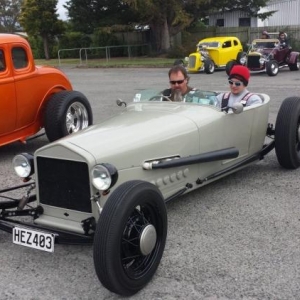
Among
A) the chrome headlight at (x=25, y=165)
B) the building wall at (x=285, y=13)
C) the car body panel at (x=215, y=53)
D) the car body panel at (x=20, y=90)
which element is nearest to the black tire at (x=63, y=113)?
the car body panel at (x=20, y=90)

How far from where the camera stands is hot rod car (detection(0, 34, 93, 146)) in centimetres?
694

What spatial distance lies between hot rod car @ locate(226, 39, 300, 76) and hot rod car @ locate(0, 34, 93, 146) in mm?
11608

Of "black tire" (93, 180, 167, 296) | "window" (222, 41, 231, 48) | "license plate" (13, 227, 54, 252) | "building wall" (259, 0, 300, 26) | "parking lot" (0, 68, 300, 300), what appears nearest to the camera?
"black tire" (93, 180, 167, 296)

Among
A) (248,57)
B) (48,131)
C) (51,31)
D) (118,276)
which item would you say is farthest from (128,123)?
(51,31)

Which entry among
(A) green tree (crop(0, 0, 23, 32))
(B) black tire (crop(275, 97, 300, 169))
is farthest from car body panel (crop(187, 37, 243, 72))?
(A) green tree (crop(0, 0, 23, 32))

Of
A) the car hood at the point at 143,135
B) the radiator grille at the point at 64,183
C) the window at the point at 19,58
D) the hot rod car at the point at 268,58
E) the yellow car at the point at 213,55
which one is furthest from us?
the yellow car at the point at 213,55

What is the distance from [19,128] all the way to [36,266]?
3807 mm

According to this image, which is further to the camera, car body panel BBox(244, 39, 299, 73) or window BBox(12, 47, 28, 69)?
car body panel BBox(244, 39, 299, 73)

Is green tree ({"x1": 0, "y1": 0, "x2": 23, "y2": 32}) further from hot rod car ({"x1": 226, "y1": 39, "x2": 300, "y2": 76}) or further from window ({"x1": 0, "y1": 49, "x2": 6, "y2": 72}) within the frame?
window ({"x1": 0, "y1": 49, "x2": 6, "y2": 72})

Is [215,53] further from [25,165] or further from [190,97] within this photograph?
[25,165]

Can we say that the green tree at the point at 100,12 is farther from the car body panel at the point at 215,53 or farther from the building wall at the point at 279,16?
the car body panel at the point at 215,53

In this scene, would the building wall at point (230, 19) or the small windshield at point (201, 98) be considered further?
the building wall at point (230, 19)

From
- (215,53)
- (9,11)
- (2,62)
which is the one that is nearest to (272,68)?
(215,53)

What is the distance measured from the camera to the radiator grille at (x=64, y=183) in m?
3.64
